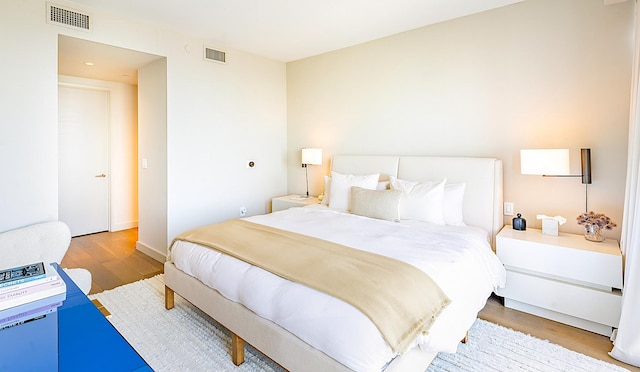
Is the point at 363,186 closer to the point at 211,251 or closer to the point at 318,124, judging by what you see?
the point at 318,124

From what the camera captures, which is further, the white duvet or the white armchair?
the white armchair

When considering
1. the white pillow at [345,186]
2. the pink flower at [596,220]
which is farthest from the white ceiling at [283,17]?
the pink flower at [596,220]

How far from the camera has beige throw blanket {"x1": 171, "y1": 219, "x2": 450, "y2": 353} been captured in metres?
1.45

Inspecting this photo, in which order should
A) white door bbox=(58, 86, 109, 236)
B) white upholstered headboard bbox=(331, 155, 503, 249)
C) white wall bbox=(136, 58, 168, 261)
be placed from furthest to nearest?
white door bbox=(58, 86, 109, 236), white wall bbox=(136, 58, 168, 261), white upholstered headboard bbox=(331, 155, 503, 249)

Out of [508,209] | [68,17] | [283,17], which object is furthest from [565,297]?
[68,17]

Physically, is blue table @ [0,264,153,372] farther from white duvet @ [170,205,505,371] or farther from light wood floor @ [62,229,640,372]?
light wood floor @ [62,229,640,372]

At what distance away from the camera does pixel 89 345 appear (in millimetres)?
1151

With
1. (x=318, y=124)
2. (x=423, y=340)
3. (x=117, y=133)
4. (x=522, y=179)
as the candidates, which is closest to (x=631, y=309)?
(x=522, y=179)

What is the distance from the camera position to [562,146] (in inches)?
109

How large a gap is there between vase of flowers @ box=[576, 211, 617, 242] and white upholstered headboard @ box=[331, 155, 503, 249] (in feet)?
2.02

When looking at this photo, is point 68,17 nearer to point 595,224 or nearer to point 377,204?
point 377,204

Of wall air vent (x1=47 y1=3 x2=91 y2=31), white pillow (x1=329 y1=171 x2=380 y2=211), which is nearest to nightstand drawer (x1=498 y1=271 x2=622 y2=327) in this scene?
white pillow (x1=329 y1=171 x2=380 y2=211)

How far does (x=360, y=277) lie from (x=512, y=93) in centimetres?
247

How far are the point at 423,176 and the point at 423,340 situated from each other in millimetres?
2077
